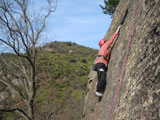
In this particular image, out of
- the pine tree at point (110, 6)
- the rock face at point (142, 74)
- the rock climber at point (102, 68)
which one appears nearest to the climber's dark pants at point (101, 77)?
the rock climber at point (102, 68)

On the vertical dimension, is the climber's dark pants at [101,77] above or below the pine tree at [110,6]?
below

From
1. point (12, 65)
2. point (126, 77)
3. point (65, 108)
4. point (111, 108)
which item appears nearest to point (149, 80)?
point (126, 77)

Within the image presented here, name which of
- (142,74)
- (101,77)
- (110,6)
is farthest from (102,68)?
(110,6)

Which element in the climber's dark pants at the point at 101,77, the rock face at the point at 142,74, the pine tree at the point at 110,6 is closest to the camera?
the rock face at the point at 142,74

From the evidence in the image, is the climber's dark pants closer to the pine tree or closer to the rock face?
the rock face

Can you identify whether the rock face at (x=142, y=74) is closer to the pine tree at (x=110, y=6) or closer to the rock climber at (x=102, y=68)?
the rock climber at (x=102, y=68)

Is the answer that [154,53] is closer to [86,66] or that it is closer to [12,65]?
[12,65]

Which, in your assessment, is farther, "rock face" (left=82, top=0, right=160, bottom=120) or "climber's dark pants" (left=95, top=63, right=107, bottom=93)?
"climber's dark pants" (left=95, top=63, right=107, bottom=93)

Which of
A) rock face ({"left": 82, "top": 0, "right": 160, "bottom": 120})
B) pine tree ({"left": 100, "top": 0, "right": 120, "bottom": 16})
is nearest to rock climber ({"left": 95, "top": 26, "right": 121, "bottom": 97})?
rock face ({"left": 82, "top": 0, "right": 160, "bottom": 120})

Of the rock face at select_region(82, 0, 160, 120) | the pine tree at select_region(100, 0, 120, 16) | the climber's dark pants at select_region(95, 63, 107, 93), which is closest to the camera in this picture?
the rock face at select_region(82, 0, 160, 120)

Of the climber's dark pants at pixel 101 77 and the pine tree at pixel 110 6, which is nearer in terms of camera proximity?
the climber's dark pants at pixel 101 77

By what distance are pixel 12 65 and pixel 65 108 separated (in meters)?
9.47

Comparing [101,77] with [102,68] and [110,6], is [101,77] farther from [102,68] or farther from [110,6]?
[110,6]

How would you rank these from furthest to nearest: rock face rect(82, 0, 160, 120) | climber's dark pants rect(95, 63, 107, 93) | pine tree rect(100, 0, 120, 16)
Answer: pine tree rect(100, 0, 120, 16) < climber's dark pants rect(95, 63, 107, 93) < rock face rect(82, 0, 160, 120)
